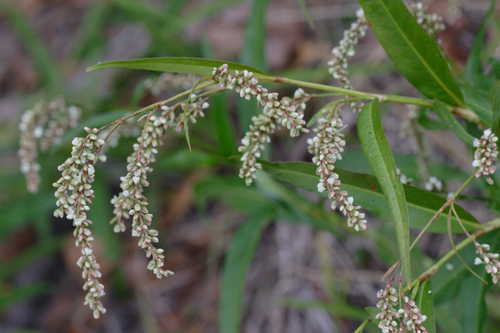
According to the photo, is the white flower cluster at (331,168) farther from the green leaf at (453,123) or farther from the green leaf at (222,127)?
the green leaf at (222,127)

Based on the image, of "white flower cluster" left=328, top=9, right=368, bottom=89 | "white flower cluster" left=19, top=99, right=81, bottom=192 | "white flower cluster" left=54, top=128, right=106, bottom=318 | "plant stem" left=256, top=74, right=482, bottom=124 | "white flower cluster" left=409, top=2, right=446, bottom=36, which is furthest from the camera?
"white flower cluster" left=19, top=99, right=81, bottom=192

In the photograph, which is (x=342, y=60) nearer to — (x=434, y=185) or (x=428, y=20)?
(x=428, y=20)

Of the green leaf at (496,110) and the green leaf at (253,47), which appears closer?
the green leaf at (496,110)

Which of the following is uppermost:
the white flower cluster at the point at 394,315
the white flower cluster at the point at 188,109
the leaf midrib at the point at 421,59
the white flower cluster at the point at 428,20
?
the white flower cluster at the point at 428,20

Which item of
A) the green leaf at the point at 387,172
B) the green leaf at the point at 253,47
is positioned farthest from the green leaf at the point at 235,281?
the green leaf at the point at 387,172

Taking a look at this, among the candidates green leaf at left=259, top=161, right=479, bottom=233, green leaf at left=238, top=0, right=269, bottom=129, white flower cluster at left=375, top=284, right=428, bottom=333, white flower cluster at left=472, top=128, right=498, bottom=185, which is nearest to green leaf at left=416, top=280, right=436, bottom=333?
white flower cluster at left=375, top=284, right=428, bottom=333

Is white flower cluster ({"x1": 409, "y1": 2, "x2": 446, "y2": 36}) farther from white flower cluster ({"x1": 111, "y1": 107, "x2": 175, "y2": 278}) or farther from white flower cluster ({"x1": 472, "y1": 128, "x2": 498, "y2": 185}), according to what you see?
white flower cluster ({"x1": 111, "y1": 107, "x2": 175, "y2": 278})
